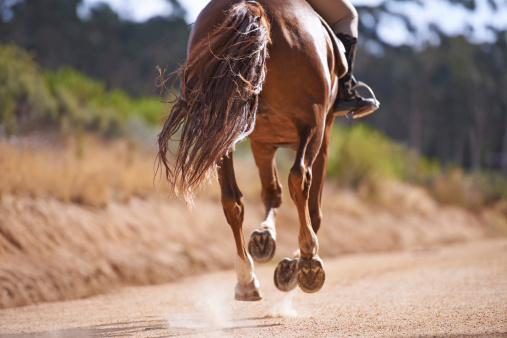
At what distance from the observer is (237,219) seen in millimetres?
5625

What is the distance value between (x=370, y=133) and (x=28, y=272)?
16927 millimetres

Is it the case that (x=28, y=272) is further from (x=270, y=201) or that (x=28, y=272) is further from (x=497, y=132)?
(x=497, y=132)

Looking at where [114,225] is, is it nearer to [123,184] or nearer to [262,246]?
[123,184]

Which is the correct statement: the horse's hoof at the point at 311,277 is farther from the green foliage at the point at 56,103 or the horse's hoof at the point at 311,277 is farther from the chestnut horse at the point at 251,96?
the green foliage at the point at 56,103

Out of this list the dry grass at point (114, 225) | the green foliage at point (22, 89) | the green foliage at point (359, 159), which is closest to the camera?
the dry grass at point (114, 225)

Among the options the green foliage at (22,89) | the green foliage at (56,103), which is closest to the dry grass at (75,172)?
the green foliage at (56,103)

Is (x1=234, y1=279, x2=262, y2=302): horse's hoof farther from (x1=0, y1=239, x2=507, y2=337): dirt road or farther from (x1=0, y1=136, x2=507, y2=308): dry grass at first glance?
(x1=0, y1=136, x2=507, y2=308): dry grass

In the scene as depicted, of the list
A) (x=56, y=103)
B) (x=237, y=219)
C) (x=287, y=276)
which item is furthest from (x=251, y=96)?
(x=56, y=103)

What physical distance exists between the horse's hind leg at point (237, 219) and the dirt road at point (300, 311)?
0.83 feet

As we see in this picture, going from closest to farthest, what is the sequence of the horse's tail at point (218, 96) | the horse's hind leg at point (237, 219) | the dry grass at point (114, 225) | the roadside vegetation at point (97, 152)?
the horse's tail at point (218, 96)
the horse's hind leg at point (237, 219)
the dry grass at point (114, 225)
the roadside vegetation at point (97, 152)

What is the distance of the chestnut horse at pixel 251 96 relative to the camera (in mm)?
4797

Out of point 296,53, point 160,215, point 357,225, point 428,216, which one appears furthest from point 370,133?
point 296,53

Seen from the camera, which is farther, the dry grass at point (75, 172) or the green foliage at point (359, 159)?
the green foliage at point (359, 159)

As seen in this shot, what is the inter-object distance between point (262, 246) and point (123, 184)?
668 cm
